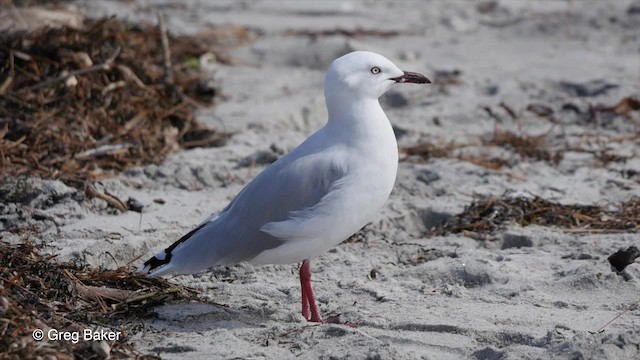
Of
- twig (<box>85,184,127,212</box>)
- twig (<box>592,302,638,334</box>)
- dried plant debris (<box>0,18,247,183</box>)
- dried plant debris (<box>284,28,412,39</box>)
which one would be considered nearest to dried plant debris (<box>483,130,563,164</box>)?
dried plant debris (<box>0,18,247,183</box>)

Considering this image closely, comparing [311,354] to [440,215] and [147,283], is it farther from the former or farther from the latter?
[440,215]

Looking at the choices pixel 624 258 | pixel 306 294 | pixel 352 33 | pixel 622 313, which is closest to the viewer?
pixel 622 313

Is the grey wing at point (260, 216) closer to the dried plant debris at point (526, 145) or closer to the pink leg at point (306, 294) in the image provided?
the pink leg at point (306, 294)

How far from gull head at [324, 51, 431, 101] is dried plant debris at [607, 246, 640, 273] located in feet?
4.28

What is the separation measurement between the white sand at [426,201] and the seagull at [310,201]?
0.23 m

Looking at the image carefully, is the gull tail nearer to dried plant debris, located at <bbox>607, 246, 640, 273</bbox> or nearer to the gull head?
the gull head

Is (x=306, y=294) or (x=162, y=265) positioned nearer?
(x=162, y=265)

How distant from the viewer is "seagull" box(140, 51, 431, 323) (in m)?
3.97

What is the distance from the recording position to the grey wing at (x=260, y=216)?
400cm

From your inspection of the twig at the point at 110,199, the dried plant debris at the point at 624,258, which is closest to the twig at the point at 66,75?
the twig at the point at 110,199

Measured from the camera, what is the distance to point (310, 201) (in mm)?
4016

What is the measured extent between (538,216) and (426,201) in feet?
2.06

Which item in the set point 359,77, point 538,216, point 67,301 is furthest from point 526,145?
point 67,301

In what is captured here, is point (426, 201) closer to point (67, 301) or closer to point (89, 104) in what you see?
point (67, 301)
